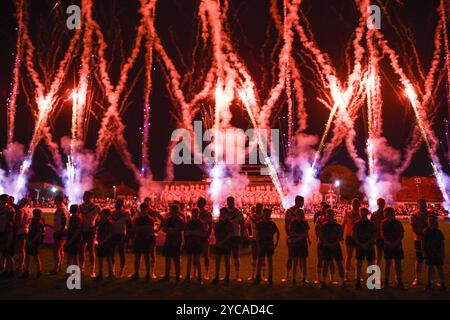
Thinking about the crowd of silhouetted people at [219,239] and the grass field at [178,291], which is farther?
the crowd of silhouetted people at [219,239]

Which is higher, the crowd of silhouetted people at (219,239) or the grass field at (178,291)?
the crowd of silhouetted people at (219,239)

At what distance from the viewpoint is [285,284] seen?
9148mm

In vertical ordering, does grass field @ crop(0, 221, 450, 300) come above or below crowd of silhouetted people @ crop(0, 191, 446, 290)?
below

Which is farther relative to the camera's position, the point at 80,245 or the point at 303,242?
the point at 80,245

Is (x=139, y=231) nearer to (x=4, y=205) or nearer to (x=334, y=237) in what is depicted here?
(x=4, y=205)

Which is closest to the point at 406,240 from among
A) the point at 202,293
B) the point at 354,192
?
the point at 202,293

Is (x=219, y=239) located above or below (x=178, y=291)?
above

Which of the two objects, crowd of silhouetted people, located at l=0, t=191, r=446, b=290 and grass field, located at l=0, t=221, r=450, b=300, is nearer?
grass field, located at l=0, t=221, r=450, b=300

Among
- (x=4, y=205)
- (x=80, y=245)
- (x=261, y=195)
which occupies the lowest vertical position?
(x=80, y=245)

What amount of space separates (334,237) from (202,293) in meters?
3.32

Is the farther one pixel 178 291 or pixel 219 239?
pixel 219 239
